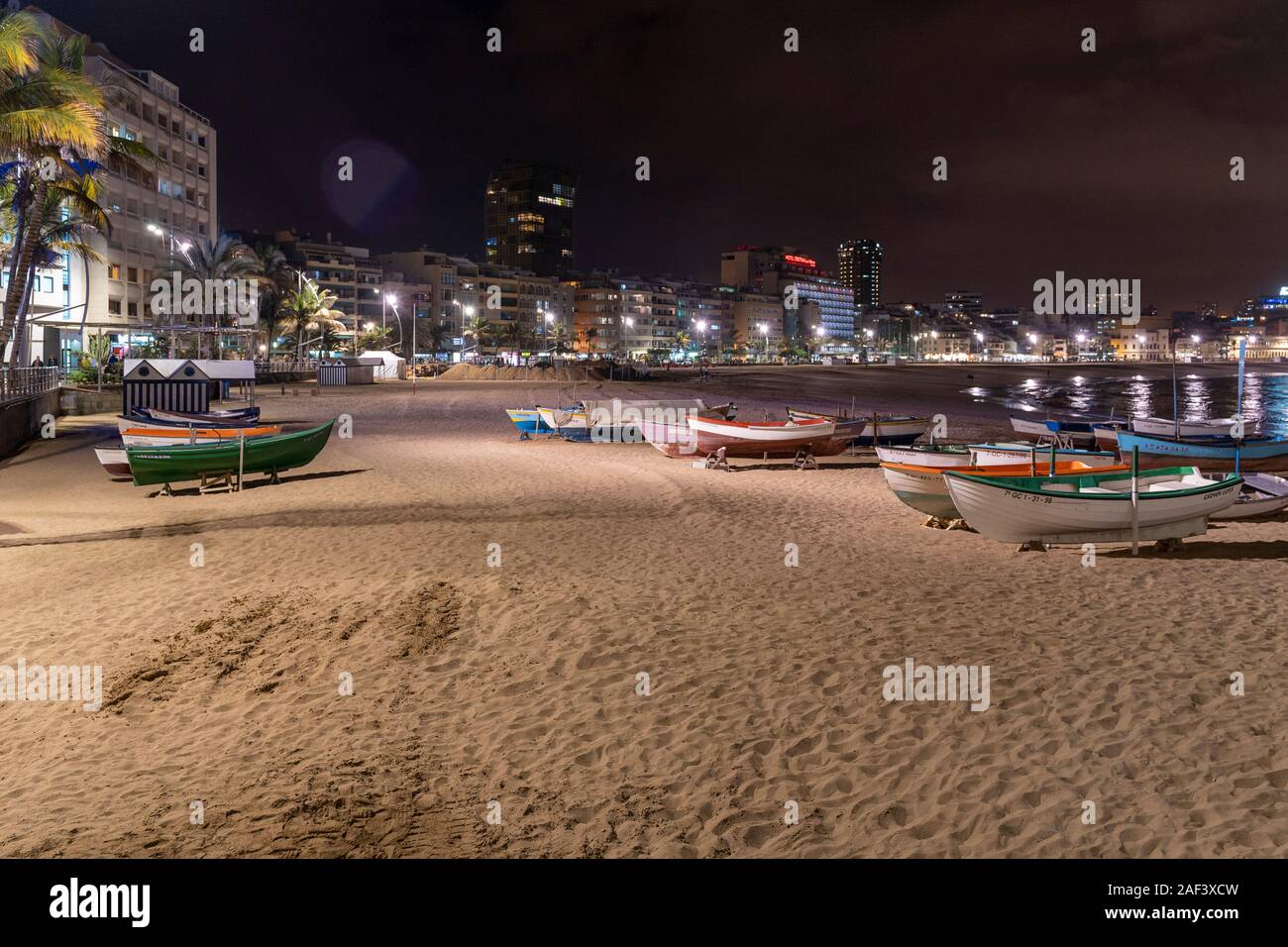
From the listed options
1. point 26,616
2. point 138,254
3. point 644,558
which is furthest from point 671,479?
point 138,254

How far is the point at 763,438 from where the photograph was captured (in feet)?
70.6

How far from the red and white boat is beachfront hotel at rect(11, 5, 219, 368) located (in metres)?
41.5

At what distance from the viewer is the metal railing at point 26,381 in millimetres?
24109

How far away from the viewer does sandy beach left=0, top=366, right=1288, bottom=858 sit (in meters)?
5.35

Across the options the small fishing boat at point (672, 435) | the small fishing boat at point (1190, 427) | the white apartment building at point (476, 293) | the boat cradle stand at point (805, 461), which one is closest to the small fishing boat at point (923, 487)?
the boat cradle stand at point (805, 461)

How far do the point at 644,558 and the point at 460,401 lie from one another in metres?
34.7

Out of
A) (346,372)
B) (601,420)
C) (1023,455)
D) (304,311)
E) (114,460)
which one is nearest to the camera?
(1023,455)

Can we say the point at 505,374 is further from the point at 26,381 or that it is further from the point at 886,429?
the point at 886,429

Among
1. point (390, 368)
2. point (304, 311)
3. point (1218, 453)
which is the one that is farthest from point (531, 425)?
point (390, 368)

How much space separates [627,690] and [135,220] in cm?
6759

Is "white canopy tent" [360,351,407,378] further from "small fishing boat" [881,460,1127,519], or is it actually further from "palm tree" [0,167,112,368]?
"small fishing boat" [881,460,1127,519]

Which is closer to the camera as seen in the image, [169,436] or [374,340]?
[169,436]

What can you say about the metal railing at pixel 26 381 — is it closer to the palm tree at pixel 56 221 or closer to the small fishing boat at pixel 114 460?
the palm tree at pixel 56 221
